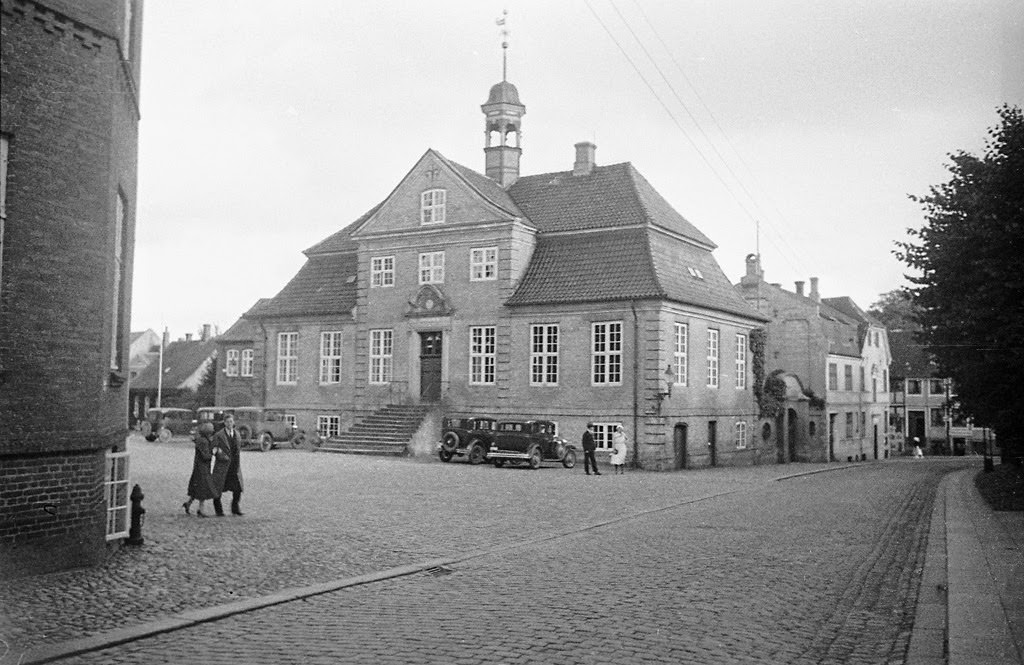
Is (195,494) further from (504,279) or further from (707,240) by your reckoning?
(707,240)

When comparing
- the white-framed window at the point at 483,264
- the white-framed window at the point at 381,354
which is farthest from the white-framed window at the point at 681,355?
the white-framed window at the point at 381,354

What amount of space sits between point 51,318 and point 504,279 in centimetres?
2722

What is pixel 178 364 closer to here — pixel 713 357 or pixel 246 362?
pixel 246 362

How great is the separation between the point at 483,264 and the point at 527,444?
30.7 feet

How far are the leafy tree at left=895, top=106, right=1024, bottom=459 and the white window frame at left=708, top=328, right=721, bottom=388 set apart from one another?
37.8ft

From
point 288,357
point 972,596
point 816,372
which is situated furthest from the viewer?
point 816,372

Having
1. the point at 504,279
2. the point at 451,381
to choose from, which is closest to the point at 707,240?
the point at 504,279

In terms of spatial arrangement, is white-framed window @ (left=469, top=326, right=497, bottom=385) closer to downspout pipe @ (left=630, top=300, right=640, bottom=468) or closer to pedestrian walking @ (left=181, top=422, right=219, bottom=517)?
downspout pipe @ (left=630, top=300, right=640, bottom=468)

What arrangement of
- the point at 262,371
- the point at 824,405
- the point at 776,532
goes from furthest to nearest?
the point at 824,405 < the point at 262,371 < the point at 776,532

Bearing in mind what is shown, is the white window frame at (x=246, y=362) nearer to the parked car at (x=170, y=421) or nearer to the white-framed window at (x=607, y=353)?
the parked car at (x=170, y=421)

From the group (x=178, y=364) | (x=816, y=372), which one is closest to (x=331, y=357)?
(x=816, y=372)

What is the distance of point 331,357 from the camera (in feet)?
138

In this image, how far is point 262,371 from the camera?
43.9m

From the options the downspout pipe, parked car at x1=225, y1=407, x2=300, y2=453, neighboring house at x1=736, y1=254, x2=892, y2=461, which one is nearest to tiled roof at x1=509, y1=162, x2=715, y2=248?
the downspout pipe
